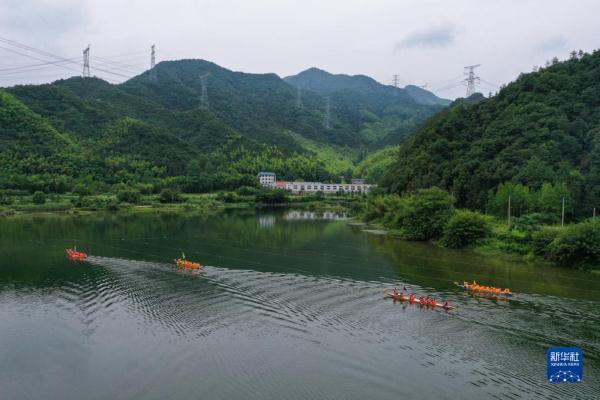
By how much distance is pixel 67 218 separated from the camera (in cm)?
7031

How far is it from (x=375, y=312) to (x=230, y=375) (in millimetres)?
9898

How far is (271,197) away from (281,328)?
86313mm

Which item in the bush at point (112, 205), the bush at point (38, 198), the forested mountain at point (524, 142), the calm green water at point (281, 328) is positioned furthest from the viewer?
the bush at point (112, 205)

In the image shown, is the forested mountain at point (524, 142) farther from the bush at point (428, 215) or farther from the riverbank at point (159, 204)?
the riverbank at point (159, 204)

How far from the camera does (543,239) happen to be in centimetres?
3778

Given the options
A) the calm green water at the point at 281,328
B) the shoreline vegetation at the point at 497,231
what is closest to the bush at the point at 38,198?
the calm green water at the point at 281,328

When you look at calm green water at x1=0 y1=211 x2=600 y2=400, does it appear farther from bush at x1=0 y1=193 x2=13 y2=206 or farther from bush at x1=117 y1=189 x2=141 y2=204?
bush at x1=117 y1=189 x2=141 y2=204

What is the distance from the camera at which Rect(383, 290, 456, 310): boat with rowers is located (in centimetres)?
2583

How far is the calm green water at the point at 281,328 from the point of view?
16.8 m

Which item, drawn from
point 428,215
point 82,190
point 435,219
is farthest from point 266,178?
point 435,219

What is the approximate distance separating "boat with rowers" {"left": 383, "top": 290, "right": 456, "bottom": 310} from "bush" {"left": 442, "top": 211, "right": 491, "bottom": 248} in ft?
63.6

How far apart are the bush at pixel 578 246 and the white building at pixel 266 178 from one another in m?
99.1

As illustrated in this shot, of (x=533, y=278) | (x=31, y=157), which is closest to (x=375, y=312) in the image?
(x=533, y=278)

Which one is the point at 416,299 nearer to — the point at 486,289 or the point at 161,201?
the point at 486,289
